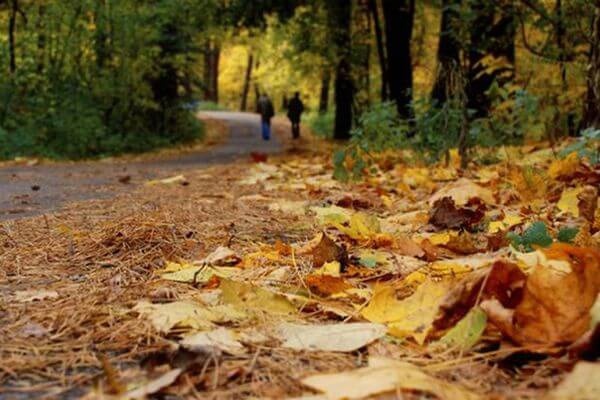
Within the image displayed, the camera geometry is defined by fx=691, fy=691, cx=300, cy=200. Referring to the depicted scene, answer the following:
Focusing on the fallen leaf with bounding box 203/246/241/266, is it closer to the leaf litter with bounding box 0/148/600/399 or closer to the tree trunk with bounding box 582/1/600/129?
the leaf litter with bounding box 0/148/600/399

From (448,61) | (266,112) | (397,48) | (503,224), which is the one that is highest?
(397,48)

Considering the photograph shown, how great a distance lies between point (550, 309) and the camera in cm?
157

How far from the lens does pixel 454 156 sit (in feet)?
22.6

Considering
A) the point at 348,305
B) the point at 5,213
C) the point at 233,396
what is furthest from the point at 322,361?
the point at 5,213

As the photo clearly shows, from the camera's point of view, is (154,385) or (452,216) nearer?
(154,385)

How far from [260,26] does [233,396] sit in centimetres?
1506

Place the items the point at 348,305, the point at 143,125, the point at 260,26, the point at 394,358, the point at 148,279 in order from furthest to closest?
1. the point at 143,125
2. the point at 260,26
3. the point at 148,279
4. the point at 348,305
5. the point at 394,358

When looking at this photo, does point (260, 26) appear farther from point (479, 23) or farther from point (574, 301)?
point (574, 301)

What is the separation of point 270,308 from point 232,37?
16340mm

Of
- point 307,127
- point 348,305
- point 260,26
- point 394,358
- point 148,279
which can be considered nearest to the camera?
point 394,358

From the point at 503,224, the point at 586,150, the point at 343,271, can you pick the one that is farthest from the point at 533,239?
the point at 586,150

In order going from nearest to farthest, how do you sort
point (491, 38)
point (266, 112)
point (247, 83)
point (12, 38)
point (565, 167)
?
point (565, 167)
point (491, 38)
point (12, 38)
point (266, 112)
point (247, 83)

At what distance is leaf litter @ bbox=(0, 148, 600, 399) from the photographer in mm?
1420

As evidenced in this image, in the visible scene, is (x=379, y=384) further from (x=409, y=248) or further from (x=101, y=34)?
(x=101, y=34)
